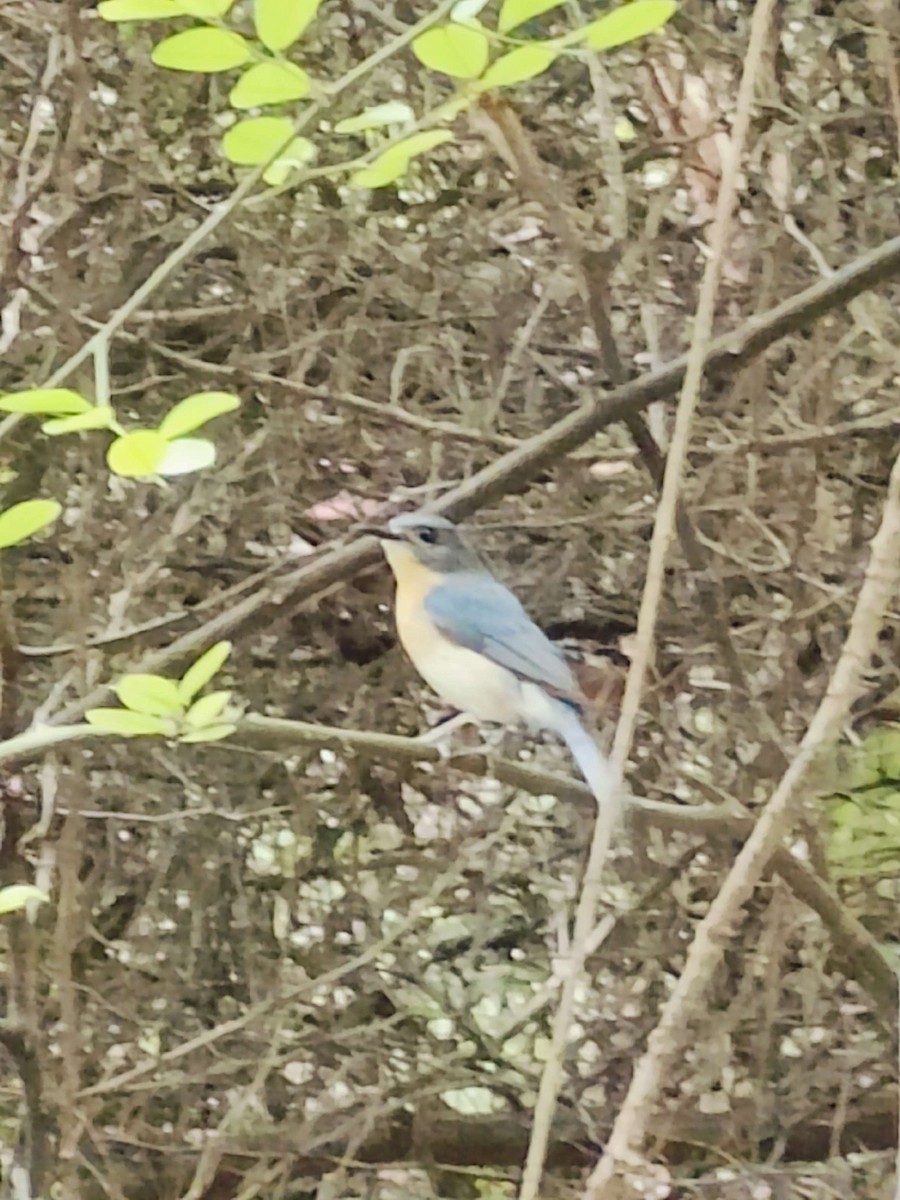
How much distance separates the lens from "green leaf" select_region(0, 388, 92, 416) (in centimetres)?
40

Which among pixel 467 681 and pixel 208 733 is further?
pixel 467 681

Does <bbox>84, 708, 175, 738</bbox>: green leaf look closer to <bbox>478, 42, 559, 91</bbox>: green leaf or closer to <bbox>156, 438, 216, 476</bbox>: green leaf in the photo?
<bbox>156, 438, 216, 476</bbox>: green leaf

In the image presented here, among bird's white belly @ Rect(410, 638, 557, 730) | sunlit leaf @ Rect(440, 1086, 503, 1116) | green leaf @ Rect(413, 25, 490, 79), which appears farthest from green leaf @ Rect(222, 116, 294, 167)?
sunlit leaf @ Rect(440, 1086, 503, 1116)

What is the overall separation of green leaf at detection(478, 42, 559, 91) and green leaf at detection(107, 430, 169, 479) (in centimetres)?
17

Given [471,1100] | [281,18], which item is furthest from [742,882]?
[471,1100]

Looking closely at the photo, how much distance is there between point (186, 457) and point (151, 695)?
0.12 meters

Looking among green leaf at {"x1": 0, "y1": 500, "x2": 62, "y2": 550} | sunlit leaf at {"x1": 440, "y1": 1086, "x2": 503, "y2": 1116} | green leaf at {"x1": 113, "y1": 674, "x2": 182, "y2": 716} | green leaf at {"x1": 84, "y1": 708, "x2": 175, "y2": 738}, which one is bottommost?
sunlit leaf at {"x1": 440, "y1": 1086, "x2": 503, "y2": 1116}

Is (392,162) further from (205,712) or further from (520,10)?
(205,712)

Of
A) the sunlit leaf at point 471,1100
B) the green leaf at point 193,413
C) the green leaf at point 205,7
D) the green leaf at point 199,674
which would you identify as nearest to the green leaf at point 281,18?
the green leaf at point 205,7

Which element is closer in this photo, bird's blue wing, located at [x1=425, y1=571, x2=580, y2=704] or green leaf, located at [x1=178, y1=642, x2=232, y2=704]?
green leaf, located at [x1=178, y1=642, x2=232, y2=704]

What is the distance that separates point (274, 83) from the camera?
42cm

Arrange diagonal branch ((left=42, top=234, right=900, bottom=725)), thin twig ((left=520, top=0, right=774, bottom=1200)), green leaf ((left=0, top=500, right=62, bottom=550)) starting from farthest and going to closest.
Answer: diagonal branch ((left=42, top=234, right=900, bottom=725))
green leaf ((left=0, top=500, right=62, bottom=550))
thin twig ((left=520, top=0, right=774, bottom=1200))

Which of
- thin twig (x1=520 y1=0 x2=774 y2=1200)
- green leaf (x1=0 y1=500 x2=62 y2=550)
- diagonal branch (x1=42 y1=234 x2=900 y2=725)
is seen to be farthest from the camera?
diagonal branch (x1=42 y1=234 x2=900 y2=725)

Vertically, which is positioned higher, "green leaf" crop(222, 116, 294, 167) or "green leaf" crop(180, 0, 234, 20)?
"green leaf" crop(180, 0, 234, 20)
